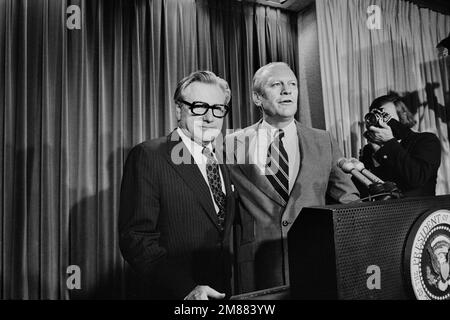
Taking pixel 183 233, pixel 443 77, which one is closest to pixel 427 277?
pixel 183 233

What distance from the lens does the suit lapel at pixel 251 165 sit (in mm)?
1798

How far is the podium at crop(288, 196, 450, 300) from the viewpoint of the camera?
2.56 feet

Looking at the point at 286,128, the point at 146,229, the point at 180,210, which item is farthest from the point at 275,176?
the point at 146,229

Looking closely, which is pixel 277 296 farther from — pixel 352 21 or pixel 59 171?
pixel 352 21

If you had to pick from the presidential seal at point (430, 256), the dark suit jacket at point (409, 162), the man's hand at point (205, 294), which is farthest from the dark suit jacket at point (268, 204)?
the presidential seal at point (430, 256)

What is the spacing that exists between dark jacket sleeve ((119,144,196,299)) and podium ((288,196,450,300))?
0.72 m

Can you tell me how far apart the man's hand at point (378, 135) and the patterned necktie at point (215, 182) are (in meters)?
1.21

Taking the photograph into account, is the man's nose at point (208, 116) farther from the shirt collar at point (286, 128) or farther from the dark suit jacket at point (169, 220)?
the shirt collar at point (286, 128)

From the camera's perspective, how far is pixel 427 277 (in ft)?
2.95

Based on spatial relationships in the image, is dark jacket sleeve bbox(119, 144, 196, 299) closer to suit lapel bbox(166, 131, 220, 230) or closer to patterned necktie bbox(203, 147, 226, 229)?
suit lapel bbox(166, 131, 220, 230)

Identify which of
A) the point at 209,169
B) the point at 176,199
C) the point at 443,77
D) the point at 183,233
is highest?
the point at 443,77

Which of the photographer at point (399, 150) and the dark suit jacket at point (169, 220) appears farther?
the photographer at point (399, 150)

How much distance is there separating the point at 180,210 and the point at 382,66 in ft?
6.19

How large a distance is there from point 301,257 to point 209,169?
0.87 meters
